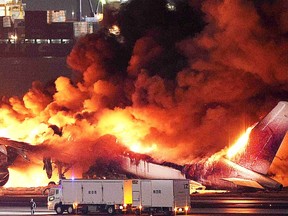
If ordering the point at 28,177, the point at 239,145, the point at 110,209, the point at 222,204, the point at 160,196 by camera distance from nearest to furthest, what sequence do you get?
the point at 160,196, the point at 110,209, the point at 222,204, the point at 239,145, the point at 28,177

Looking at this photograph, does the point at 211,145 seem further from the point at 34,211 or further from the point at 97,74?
the point at 34,211

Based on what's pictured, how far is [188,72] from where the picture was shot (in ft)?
334

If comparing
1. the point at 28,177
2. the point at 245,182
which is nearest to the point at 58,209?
the point at 245,182

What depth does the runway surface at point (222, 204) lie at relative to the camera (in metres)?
78.4

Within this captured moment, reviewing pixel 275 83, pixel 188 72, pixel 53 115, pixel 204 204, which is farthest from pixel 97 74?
pixel 204 204

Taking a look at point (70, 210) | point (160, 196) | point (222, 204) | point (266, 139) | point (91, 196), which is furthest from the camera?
point (266, 139)

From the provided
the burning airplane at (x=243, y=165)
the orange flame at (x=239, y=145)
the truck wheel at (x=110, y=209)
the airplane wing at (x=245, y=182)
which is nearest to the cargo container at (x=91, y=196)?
the truck wheel at (x=110, y=209)

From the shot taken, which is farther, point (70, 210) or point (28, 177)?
point (28, 177)

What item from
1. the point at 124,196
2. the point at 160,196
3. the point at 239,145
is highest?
the point at 239,145

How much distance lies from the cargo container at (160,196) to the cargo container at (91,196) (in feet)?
2.79

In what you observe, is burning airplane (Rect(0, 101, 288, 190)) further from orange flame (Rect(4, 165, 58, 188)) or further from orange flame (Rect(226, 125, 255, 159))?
orange flame (Rect(4, 165, 58, 188))

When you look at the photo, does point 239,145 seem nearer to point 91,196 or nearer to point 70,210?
point 91,196

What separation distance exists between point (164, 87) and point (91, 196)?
2681 cm

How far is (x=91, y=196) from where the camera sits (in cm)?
7950
